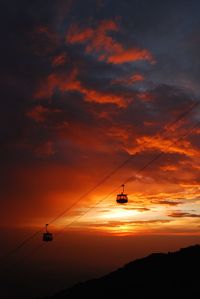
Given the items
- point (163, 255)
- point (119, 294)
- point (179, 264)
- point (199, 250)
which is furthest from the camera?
point (163, 255)

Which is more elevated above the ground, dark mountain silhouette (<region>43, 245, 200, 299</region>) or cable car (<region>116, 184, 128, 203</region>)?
cable car (<region>116, 184, 128, 203</region>)

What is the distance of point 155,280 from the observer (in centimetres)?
3706

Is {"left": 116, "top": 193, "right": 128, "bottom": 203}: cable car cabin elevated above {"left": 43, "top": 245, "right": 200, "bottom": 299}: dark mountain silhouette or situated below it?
above

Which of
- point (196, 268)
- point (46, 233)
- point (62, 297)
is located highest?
point (46, 233)

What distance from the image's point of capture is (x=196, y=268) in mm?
36031

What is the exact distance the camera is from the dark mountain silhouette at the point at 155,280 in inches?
1256

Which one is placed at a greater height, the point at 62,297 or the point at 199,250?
the point at 199,250

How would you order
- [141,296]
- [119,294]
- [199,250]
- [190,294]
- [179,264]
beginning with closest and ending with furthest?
[190,294] → [141,296] → [119,294] → [179,264] → [199,250]

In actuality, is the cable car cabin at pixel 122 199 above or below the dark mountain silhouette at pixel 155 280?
above

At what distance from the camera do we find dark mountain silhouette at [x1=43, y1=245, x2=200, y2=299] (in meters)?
31.9

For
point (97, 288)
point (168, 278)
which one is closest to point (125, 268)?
point (97, 288)

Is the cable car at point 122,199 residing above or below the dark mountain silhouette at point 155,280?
above

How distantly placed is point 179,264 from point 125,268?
1177 cm

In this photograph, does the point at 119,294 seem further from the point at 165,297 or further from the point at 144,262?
the point at 144,262
